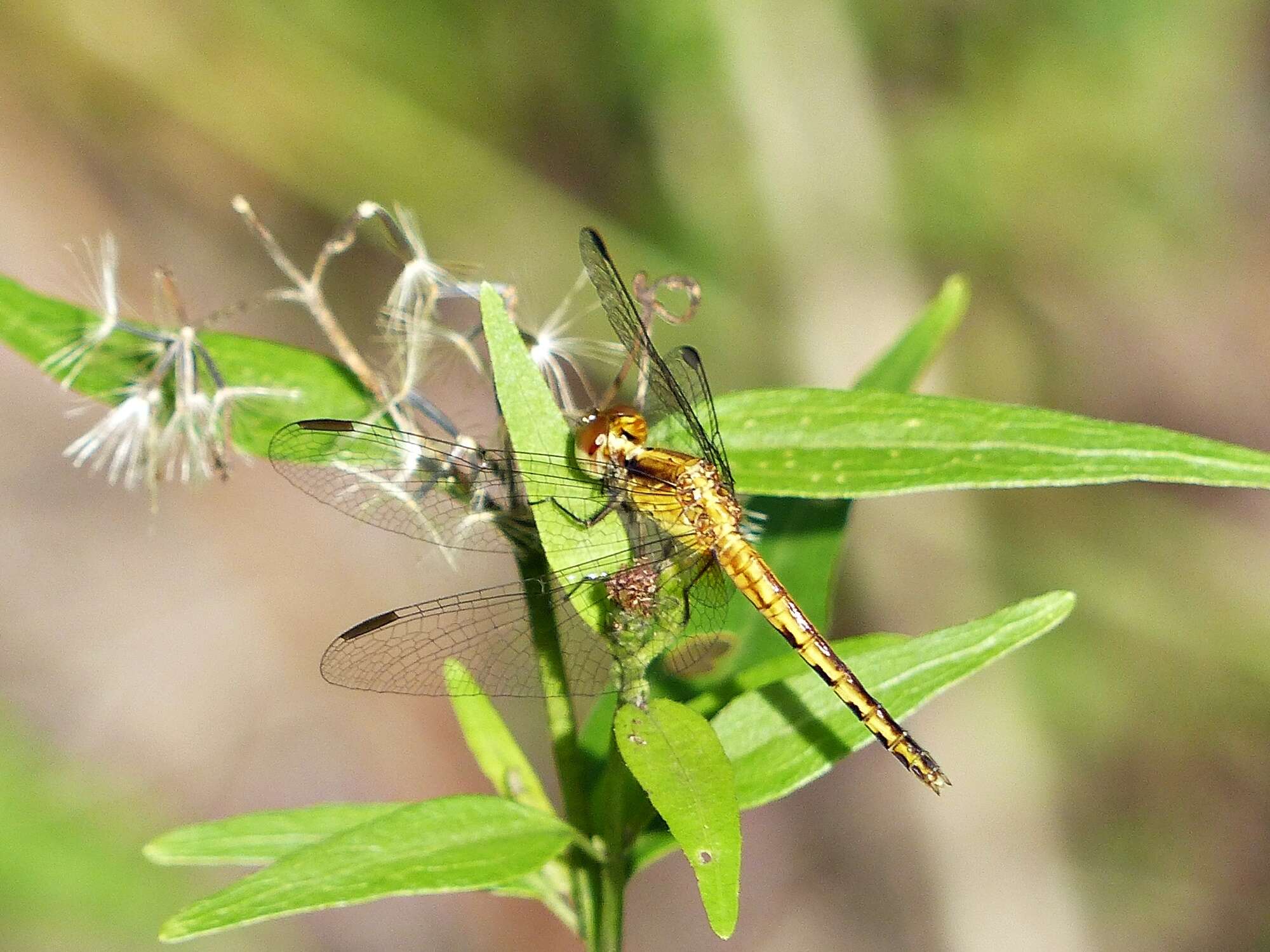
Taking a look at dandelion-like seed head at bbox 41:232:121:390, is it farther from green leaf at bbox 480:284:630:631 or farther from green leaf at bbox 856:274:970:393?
green leaf at bbox 856:274:970:393

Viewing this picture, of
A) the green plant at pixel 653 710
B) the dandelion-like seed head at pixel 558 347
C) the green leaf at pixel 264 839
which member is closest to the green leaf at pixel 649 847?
the green plant at pixel 653 710

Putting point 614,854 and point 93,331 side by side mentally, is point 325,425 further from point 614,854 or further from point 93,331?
point 614,854

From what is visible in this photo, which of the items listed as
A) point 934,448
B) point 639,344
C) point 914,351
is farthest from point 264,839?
point 914,351

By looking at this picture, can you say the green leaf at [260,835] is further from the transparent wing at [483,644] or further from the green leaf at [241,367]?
the green leaf at [241,367]

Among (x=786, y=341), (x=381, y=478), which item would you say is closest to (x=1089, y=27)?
(x=786, y=341)

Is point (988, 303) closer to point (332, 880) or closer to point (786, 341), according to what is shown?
point (786, 341)

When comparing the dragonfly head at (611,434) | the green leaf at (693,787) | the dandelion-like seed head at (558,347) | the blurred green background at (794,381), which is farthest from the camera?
the blurred green background at (794,381)

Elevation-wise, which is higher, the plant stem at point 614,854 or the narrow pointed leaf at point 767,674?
the narrow pointed leaf at point 767,674
